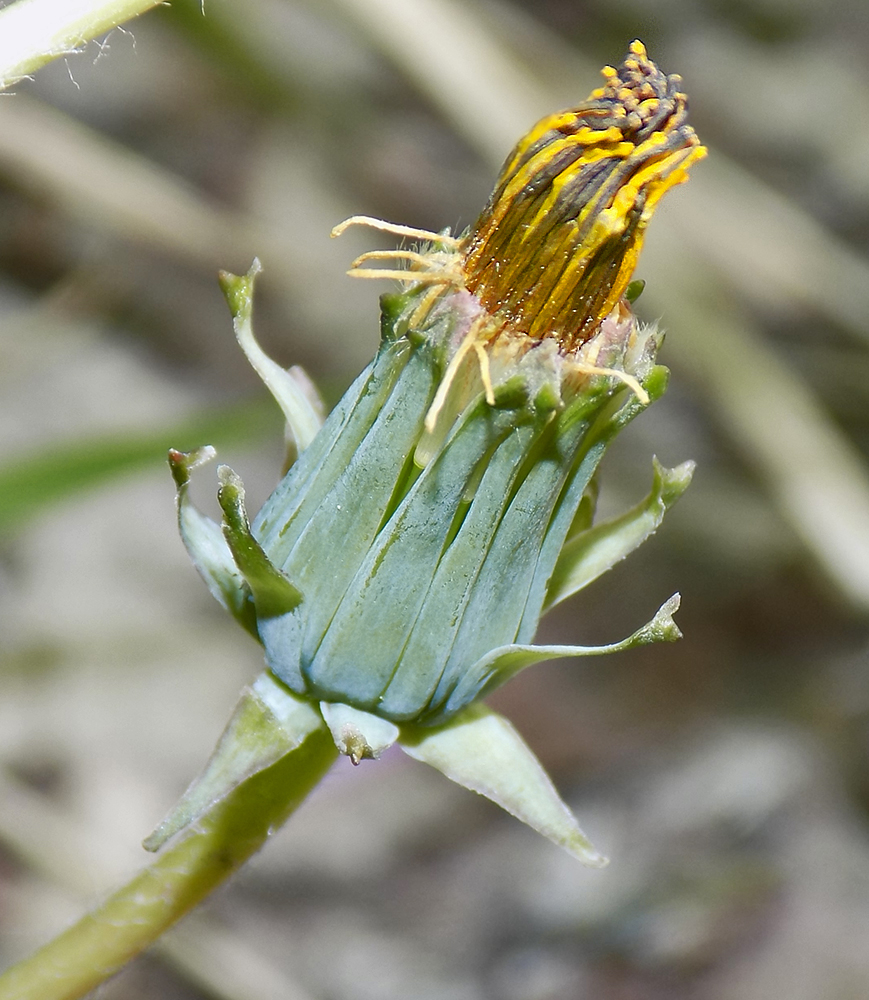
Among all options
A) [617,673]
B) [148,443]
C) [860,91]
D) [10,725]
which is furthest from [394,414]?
[860,91]

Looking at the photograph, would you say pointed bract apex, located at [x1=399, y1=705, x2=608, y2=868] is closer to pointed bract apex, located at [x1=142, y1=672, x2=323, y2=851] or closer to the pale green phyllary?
the pale green phyllary

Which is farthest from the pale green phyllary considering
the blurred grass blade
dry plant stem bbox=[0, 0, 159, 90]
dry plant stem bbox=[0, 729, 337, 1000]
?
the blurred grass blade

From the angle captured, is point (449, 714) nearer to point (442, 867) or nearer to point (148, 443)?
point (148, 443)

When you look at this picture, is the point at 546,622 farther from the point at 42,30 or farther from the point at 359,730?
the point at 42,30

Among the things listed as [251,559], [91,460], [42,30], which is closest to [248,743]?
[251,559]

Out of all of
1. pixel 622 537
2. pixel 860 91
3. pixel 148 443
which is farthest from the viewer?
pixel 860 91
